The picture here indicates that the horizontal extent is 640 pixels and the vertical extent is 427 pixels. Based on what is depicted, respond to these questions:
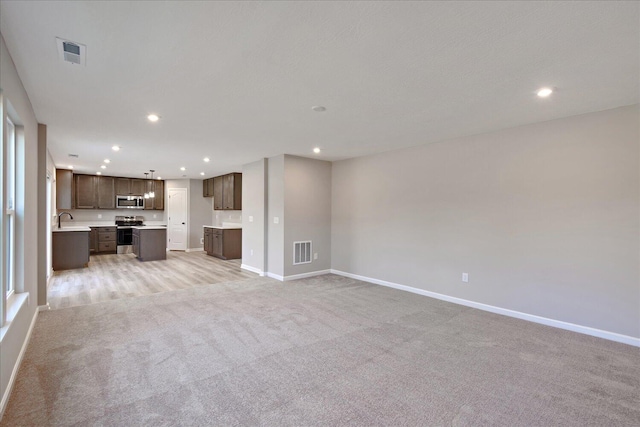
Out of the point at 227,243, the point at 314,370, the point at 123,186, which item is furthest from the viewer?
the point at 123,186

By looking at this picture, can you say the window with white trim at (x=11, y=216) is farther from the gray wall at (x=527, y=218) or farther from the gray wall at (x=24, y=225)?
→ the gray wall at (x=527, y=218)

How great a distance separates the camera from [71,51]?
2.16 m

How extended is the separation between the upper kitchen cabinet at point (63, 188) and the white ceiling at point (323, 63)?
4.99m

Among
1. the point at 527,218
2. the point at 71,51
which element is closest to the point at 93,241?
the point at 71,51

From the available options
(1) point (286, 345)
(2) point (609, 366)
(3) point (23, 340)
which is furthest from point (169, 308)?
(2) point (609, 366)

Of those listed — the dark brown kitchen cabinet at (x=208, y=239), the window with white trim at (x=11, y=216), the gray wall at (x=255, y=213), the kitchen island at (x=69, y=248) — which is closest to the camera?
the window with white trim at (x=11, y=216)

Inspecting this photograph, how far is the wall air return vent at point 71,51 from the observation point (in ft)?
6.73

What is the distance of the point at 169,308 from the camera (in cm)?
411

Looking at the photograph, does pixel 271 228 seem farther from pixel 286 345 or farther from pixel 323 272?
pixel 286 345

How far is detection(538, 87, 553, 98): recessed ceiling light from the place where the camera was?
9.04ft

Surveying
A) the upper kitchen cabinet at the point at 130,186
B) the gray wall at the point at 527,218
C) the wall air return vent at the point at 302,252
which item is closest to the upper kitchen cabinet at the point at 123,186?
the upper kitchen cabinet at the point at 130,186

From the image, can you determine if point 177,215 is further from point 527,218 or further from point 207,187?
point 527,218

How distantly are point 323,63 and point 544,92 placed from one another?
2092 millimetres

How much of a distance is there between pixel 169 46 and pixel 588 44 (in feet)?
9.19
